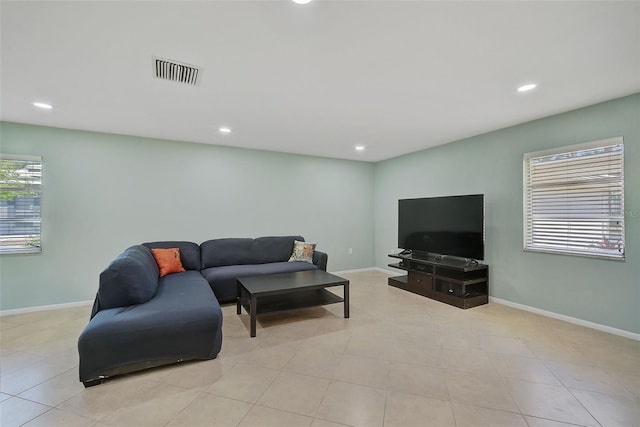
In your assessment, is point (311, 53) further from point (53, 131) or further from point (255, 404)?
point (53, 131)

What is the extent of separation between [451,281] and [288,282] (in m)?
2.25

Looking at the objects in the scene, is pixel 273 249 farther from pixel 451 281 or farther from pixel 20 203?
pixel 20 203

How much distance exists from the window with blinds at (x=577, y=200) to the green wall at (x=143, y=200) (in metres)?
3.24

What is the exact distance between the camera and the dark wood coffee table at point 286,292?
116 inches

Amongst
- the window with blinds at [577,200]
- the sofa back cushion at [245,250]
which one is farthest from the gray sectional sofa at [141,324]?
the window with blinds at [577,200]

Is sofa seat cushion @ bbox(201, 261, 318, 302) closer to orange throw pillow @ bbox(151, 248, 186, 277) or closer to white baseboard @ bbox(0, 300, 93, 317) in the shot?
orange throw pillow @ bbox(151, 248, 186, 277)

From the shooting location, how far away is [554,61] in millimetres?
2115

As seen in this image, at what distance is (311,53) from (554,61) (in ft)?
6.14

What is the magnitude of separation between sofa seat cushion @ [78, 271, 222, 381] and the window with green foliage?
2.42 meters

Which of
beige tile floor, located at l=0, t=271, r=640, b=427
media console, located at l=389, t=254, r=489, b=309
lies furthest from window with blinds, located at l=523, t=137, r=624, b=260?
beige tile floor, located at l=0, t=271, r=640, b=427

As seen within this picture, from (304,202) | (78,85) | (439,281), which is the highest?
(78,85)

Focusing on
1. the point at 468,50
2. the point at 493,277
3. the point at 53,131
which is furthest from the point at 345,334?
the point at 53,131

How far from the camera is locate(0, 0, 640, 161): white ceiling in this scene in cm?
162

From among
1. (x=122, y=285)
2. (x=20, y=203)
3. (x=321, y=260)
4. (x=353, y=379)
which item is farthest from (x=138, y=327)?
(x=20, y=203)
